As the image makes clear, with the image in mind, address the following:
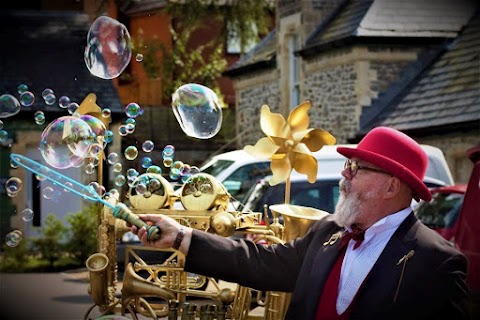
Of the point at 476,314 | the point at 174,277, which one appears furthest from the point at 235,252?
the point at 476,314

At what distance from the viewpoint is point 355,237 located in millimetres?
4719

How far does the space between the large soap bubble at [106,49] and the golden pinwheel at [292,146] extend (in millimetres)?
944

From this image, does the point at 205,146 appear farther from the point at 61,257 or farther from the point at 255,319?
the point at 255,319

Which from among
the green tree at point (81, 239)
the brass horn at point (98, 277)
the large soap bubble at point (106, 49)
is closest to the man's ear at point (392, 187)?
the brass horn at point (98, 277)

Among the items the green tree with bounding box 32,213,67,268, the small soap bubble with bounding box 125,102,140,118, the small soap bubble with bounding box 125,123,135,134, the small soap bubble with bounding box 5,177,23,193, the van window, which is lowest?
the green tree with bounding box 32,213,67,268

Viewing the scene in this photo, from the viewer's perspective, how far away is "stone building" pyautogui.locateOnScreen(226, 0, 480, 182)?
20.6 meters

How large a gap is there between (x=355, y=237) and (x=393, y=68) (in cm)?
1854

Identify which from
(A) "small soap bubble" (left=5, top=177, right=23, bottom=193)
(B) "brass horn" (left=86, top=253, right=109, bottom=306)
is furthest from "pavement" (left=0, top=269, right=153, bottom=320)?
(B) "brass horn" (left=86, top=253, right=109, bottom=306)

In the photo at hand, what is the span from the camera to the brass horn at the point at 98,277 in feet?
19.4

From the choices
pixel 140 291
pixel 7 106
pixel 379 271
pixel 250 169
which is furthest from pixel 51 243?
pixel 379 271

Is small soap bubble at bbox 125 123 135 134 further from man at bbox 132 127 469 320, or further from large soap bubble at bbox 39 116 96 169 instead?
man at bbox 132 127 469 320

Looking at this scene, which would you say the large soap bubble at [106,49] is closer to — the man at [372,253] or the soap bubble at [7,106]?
the soap bubble at [7,106]

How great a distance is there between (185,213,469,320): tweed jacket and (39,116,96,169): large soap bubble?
1.18 metres

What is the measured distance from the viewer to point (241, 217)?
19.7 feet
